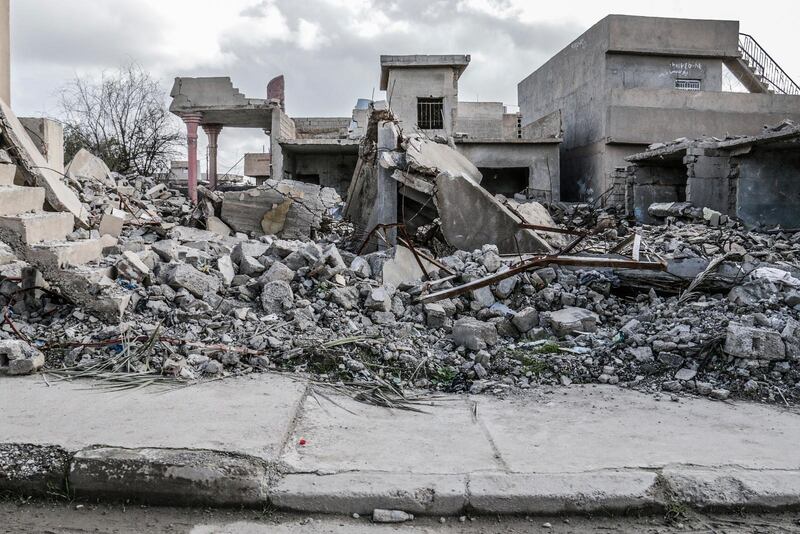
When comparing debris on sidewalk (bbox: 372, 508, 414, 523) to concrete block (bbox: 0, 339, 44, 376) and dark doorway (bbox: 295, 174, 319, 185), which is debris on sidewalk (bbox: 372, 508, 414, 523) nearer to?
concrete block (bbox: 0, 339, 44, 376)

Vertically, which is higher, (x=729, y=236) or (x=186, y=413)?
(x=729, y=236)

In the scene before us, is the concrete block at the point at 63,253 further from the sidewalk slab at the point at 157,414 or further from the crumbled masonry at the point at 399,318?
the sidewalk slab at the point at 157,414

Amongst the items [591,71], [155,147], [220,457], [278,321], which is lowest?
[220,457]

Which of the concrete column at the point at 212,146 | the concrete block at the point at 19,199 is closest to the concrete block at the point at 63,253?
the concrete block at the point at 19,199

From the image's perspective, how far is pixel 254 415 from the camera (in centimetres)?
346

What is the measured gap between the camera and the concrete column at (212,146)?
20531 millimetres

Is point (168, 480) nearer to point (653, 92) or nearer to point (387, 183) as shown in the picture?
point (387, 183)

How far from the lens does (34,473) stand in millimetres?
2785

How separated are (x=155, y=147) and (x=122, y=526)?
19.2 metres

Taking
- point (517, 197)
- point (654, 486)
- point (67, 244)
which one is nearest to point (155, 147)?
point (517, 197)

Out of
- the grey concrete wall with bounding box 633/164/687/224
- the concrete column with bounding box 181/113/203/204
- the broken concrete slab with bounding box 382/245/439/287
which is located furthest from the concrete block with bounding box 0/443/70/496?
the concrete column with bounding box 181/113/203/204

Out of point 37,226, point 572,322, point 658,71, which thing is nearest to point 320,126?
point 658,71

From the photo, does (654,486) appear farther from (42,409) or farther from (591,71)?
(591,71)

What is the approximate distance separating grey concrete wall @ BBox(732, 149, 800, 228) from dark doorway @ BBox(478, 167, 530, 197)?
24.3ft
